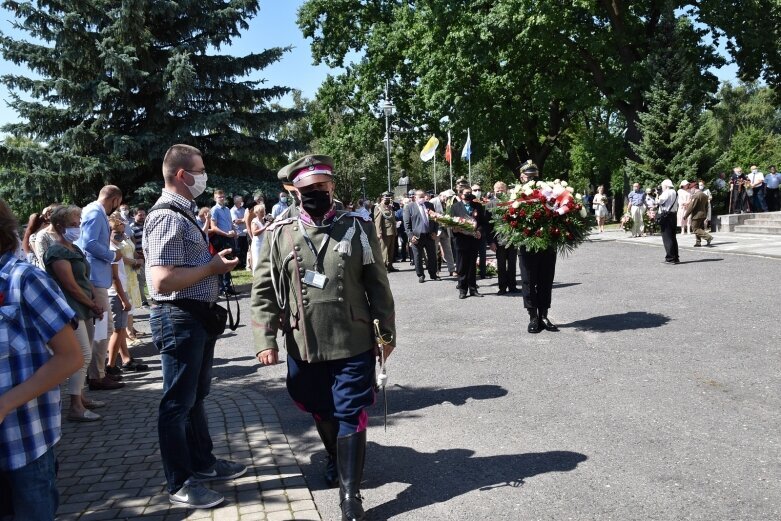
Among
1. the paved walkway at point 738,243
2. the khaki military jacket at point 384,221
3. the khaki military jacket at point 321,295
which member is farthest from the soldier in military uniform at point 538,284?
the paved walkway at point 738,243

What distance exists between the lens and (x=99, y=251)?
7008 millimetres

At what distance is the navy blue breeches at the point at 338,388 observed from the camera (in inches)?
153

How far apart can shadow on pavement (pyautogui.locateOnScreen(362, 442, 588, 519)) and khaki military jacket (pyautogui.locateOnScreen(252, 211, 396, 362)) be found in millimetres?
950

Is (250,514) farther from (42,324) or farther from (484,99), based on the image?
(484,99)

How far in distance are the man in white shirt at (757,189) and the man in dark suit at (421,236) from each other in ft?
54.1

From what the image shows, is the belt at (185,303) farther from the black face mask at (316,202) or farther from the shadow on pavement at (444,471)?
the shadow on pavement at (444,471)

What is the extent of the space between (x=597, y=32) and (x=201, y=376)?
29173 millimetres

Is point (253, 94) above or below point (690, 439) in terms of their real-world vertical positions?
above

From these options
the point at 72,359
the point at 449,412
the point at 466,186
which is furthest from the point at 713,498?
the point at 466,186

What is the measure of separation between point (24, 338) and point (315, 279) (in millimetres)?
1731

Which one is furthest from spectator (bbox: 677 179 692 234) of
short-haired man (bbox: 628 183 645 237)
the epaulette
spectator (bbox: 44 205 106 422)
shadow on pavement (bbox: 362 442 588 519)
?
the epaulette

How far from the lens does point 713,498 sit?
151 inches

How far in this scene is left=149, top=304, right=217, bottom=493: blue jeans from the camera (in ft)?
12.9

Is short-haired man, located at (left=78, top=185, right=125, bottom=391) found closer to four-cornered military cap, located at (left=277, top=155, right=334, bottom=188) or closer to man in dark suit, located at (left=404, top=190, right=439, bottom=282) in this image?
four-cornered military cap, located at (left=277, top=155, right=334, bottom=188)
